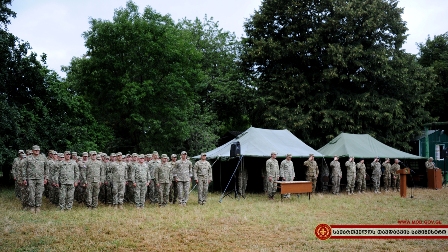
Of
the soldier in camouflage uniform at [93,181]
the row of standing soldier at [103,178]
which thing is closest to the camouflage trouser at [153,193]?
the row of standing soldier at [103,178]

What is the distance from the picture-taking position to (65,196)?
1202 centimetres

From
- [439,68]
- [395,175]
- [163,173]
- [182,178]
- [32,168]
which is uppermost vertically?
[439,68]

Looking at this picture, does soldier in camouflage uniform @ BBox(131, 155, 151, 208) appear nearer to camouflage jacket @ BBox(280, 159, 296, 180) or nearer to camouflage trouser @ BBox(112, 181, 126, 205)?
camouflage trouser @ BBox(112, 181, 126, 205)

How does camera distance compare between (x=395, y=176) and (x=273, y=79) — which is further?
(x=273, y=79)

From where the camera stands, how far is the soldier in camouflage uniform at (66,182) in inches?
466

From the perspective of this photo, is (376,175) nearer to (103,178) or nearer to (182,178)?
(182,178)

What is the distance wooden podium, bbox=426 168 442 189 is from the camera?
64.6ft

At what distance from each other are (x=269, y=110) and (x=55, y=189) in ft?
45.1

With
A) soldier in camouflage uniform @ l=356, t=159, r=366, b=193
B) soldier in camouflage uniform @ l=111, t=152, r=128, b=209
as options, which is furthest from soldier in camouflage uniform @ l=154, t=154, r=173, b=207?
soldier in camouflage uniform @ l=356, t=159, r=366, b=193

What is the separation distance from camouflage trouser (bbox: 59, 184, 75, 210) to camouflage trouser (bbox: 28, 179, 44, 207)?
1.75 feet

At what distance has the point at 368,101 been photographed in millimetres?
24109

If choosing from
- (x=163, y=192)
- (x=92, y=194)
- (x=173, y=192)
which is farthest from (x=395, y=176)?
(x=92, y=194)

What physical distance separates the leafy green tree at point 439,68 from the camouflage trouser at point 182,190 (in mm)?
23548

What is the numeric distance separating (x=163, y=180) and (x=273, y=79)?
1388 centimetres
